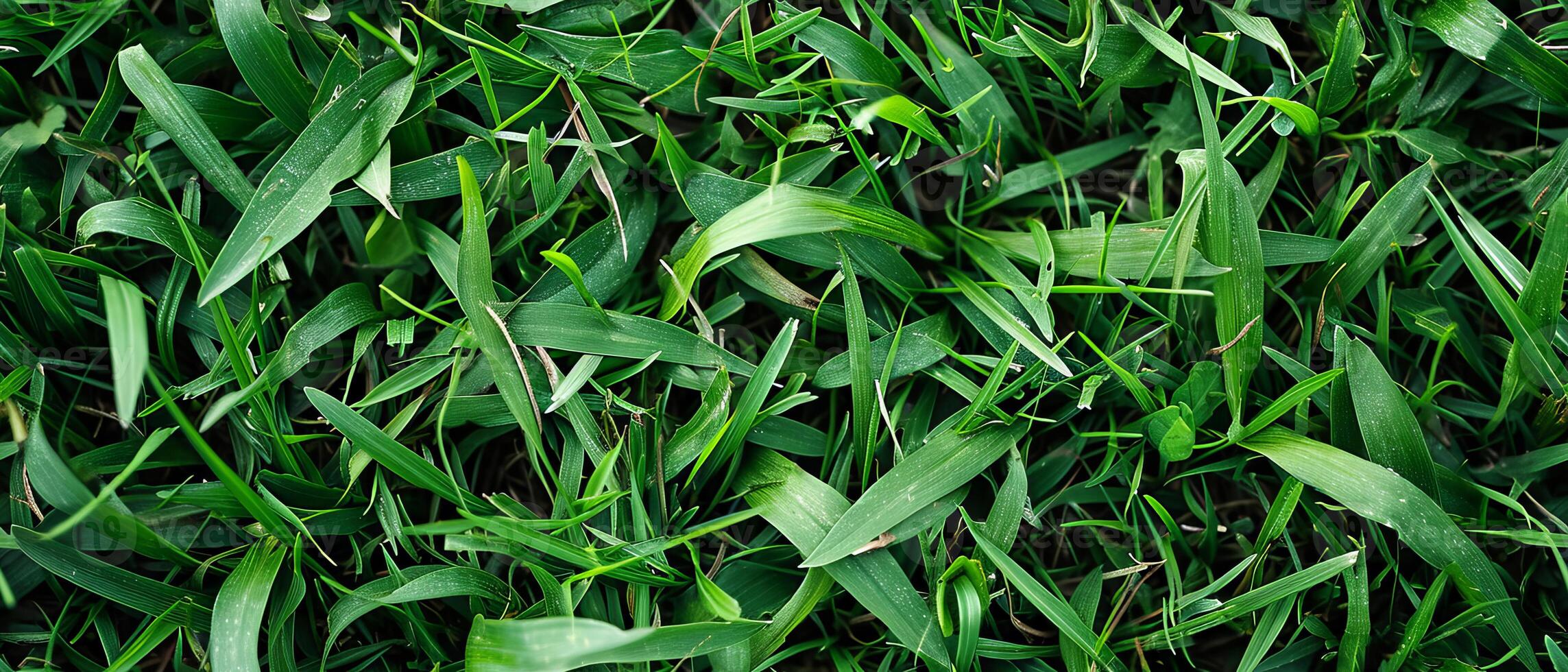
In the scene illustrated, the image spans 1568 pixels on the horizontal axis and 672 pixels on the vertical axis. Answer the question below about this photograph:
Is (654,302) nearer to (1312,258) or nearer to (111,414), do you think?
(111,414)

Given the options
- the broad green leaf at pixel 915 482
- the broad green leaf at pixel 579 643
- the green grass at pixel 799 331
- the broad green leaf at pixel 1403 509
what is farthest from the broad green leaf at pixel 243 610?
the broad green leaf at pixel 1403 509

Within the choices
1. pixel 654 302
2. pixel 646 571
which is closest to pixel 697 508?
pixel 646 571

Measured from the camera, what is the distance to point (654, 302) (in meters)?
1.12

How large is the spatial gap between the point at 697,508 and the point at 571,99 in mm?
524

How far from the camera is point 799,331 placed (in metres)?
1.13

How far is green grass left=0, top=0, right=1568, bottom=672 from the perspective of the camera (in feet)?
3.34

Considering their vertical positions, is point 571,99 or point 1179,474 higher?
point 571,99

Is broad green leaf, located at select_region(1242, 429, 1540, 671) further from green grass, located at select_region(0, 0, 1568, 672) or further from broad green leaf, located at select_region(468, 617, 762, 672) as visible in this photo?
broad green leaf, located at select_region(468, 617, 762, 672)

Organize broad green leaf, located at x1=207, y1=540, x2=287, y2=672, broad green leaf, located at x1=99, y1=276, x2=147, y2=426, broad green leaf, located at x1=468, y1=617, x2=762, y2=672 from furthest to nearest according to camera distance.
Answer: broad green leaf, located at x1=207, y1=540, x2=287, y2=672 < broad green leaf, located at x1=468, y1=617, x2=762, y2=672 < broad green leaf, located at x1=99, y1=276, x2=147, y2=426

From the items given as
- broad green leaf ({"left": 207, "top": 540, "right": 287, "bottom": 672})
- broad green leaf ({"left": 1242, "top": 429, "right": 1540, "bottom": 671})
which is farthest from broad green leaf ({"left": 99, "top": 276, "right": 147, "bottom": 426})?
broad green leaf ({"left": 1242, "top": 429, "right": 1540, "bottom": 671})

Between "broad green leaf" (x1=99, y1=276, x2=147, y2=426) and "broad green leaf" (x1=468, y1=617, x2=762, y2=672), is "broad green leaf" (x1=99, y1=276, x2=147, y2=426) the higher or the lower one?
the higher one

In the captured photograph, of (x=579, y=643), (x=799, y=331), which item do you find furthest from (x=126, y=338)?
(x=799, y=331)

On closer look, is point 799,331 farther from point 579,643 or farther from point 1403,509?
point 1403,509

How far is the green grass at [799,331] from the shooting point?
3.34ft
